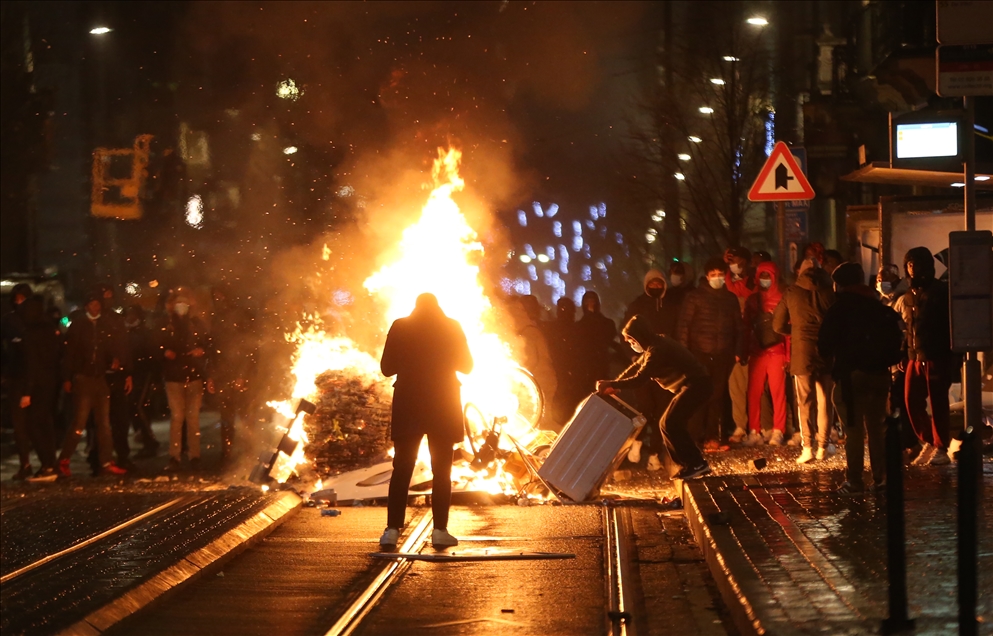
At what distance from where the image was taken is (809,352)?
39.4 feet

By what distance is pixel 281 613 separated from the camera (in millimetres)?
7047

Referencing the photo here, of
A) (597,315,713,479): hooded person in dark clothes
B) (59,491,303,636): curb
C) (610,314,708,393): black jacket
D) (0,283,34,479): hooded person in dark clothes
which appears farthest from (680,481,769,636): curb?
(0,283,34,479): hooded person in dark clothes

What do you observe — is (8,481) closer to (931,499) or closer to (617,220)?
(931,499)

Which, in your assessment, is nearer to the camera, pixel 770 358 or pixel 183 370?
pixel 770 358

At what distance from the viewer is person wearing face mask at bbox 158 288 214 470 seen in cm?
1434

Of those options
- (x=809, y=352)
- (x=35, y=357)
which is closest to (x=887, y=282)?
(x=809, y=352)

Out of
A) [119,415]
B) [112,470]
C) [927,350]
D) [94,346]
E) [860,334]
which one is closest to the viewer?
[860,334]

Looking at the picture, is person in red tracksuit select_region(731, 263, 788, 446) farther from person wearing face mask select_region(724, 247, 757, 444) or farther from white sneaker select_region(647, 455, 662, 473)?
white sneaker select_region(647, 455, 662, 473)

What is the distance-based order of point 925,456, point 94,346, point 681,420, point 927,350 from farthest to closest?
point 94,346, point 925,456, point 681,420, point 927,350

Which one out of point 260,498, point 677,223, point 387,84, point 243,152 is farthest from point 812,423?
point 677,223

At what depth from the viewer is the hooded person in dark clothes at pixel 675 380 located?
11.0 m

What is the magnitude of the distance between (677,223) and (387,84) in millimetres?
9137

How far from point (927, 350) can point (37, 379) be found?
31.0 ft

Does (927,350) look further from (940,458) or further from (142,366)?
(142,366)
